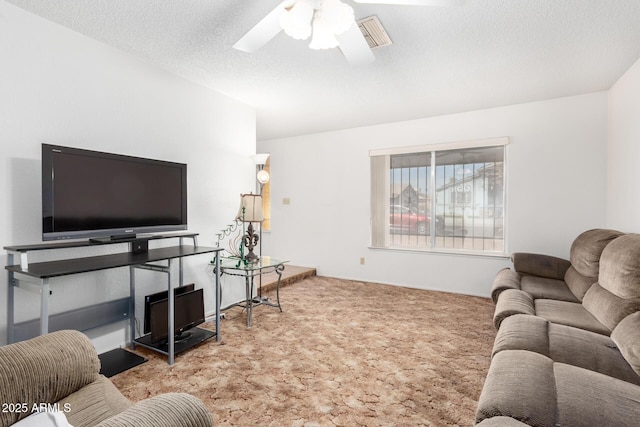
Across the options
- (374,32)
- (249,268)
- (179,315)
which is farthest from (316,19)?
(179,315)

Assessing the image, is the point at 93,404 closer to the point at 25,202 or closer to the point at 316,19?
the point at 25,202

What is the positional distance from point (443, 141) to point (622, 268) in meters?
2.67

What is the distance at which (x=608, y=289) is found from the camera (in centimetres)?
218

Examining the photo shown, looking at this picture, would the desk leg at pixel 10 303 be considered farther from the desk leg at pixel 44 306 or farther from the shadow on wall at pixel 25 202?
the desk leg at pixel 44 306

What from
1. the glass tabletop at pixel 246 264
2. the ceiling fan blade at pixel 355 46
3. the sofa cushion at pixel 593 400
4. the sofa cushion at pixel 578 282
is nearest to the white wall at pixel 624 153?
the sofa cushion at pixel 578 282

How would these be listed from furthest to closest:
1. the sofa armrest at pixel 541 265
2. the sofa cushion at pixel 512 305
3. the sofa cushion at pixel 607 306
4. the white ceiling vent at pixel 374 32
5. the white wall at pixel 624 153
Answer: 1. the sofa armrest at pixel 541 265
2. the white wall at pixel 624 153
3. the sofa cushion at pixel 512 305
4. the white ceiling vent at pixel 374 32
5. the sofa cushion at pixel 607 306

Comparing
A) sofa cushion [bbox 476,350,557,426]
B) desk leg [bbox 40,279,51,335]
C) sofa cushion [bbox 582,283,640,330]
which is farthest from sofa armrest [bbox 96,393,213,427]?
sofa cushion [bbox 582,283,640,330]

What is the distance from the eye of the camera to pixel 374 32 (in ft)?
7.30

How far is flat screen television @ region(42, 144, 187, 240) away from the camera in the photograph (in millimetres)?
1987

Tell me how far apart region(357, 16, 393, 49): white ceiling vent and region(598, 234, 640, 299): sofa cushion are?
2127 mm

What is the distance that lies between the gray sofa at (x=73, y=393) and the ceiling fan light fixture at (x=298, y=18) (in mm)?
1634

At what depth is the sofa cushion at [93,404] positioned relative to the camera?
1.05 meters

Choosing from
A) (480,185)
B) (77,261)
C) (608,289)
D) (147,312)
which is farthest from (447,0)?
(480,185)

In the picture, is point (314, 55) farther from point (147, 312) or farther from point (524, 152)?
point (524, 152)
